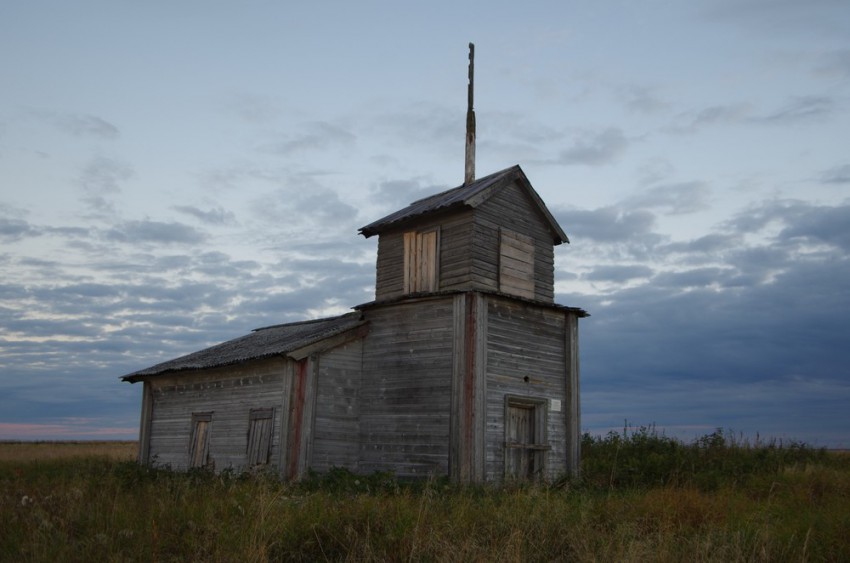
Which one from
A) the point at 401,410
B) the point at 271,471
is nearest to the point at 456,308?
the point at 401,410

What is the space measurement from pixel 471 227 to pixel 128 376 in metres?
14.3

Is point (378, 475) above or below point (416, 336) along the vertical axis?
below

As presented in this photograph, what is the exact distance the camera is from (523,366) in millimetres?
20594

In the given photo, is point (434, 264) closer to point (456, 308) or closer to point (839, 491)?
point (456, 308)

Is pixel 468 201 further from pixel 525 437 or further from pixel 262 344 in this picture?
pixel 262 344

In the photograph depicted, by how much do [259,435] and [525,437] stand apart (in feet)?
24.0

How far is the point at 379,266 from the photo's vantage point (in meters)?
23.0

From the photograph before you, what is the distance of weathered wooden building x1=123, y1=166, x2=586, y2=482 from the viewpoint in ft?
63.3

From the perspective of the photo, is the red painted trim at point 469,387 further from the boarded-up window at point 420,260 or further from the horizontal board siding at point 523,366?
the boarded-up window at point 420,260

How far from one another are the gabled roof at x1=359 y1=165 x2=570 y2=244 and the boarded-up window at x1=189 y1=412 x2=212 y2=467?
7.67m

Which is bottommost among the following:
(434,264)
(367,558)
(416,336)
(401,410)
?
(367,558)

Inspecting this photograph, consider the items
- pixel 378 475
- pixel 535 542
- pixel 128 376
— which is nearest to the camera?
pixel 535 542

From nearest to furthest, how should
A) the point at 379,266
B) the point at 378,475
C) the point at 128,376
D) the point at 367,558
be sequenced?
1. the point at 367,558
2. the point at 378,475
3. the point at 379,266
4. the point at 128,376

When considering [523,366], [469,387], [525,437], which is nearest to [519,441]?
[525,437]
